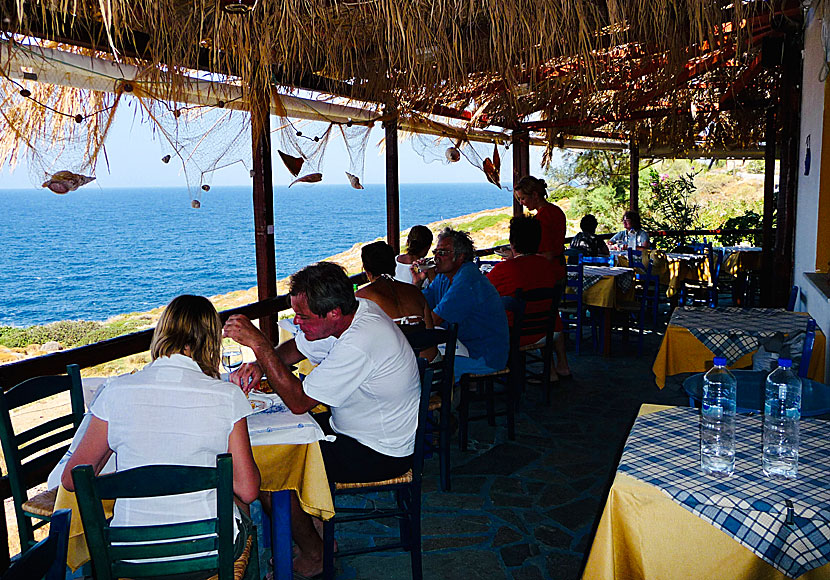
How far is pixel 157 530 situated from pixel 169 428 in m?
0.30

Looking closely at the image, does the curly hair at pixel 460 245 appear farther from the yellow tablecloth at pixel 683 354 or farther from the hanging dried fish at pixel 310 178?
the yellow tablecloth at pixel 683 354

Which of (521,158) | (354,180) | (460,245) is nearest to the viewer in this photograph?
(460,245)

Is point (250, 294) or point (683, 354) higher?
point (683, 354)

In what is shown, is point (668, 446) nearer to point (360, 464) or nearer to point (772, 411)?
point (772, 411)

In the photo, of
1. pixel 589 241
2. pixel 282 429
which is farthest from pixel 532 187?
pixel 282 429

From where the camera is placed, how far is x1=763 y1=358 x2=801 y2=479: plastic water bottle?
6.37ft

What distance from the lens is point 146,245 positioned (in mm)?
55719

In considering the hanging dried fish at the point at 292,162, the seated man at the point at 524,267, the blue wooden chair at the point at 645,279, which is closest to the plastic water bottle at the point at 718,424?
the seated man at the point at 524,267

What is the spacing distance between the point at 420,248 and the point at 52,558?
427 centimetres

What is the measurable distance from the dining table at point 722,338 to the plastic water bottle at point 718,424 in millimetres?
1660

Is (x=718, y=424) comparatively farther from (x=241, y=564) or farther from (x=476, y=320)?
(x=476, y=320)

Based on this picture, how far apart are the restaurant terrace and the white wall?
43 mm

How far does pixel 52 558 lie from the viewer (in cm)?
139

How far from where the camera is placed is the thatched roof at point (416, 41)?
11.5ft
